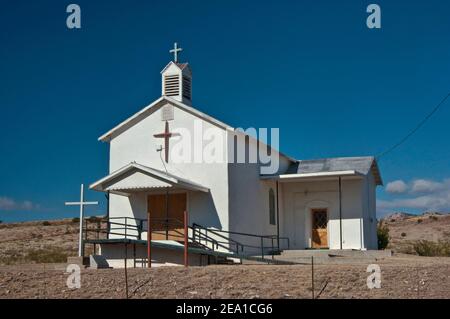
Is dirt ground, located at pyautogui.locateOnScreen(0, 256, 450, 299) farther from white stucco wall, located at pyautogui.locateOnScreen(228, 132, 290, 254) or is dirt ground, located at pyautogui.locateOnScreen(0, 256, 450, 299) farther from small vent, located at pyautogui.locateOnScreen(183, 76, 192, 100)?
small vent, located at pyautogui.locateOnScreen(183, 76, 192, 100)

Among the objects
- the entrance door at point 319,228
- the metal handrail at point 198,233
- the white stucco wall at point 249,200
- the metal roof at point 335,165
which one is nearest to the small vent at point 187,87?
the white stucco wall at point 249,200

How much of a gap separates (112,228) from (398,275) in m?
13.7

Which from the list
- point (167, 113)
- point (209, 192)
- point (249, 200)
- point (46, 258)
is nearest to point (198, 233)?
point (209, 192)

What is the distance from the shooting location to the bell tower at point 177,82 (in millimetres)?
29375

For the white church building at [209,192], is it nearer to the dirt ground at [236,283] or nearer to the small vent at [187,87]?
the small vent at [187,87]

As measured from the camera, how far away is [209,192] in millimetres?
26984

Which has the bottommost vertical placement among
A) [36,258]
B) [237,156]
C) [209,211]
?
[36,258]

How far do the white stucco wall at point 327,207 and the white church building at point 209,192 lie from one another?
0.05 m

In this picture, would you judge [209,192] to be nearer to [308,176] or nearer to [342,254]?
[308,176]

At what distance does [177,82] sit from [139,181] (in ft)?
17.8

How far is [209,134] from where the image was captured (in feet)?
89.2
